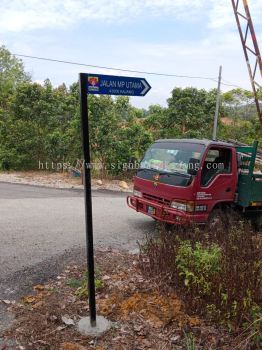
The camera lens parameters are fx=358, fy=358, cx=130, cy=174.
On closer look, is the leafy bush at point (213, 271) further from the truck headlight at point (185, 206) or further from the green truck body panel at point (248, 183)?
the green truck body panel at point (248, 183)

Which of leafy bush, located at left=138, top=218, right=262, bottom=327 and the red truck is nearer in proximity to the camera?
leafy bush, located at left=138, top=218, right=262, bottom=327

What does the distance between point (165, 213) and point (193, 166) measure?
1.03 metres

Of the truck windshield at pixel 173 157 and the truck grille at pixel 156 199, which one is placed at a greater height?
the truck windshield at pixel 173 157

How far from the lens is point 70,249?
613cm

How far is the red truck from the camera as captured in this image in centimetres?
652

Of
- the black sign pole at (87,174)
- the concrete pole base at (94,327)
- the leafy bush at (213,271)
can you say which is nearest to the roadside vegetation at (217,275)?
the leafy bush at (213,271)

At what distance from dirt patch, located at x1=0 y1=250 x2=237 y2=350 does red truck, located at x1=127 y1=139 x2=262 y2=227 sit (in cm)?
224

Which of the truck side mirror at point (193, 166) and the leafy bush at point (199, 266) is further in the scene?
the truck side mirror at point (193, 166)

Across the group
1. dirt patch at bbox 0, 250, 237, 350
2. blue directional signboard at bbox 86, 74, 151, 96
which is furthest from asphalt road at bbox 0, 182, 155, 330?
blue directional signboard at bbox 86, 74, 151, 96

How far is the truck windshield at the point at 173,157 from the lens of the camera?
6.71m

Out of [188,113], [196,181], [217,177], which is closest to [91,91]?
[196,181]

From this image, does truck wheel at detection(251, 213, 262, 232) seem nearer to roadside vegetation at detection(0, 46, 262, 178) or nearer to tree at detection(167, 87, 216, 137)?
roadside vegetation at detection(0, 46, 262, 178)

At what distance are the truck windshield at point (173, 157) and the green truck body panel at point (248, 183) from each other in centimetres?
113

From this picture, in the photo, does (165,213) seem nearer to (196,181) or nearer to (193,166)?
(196,181)
